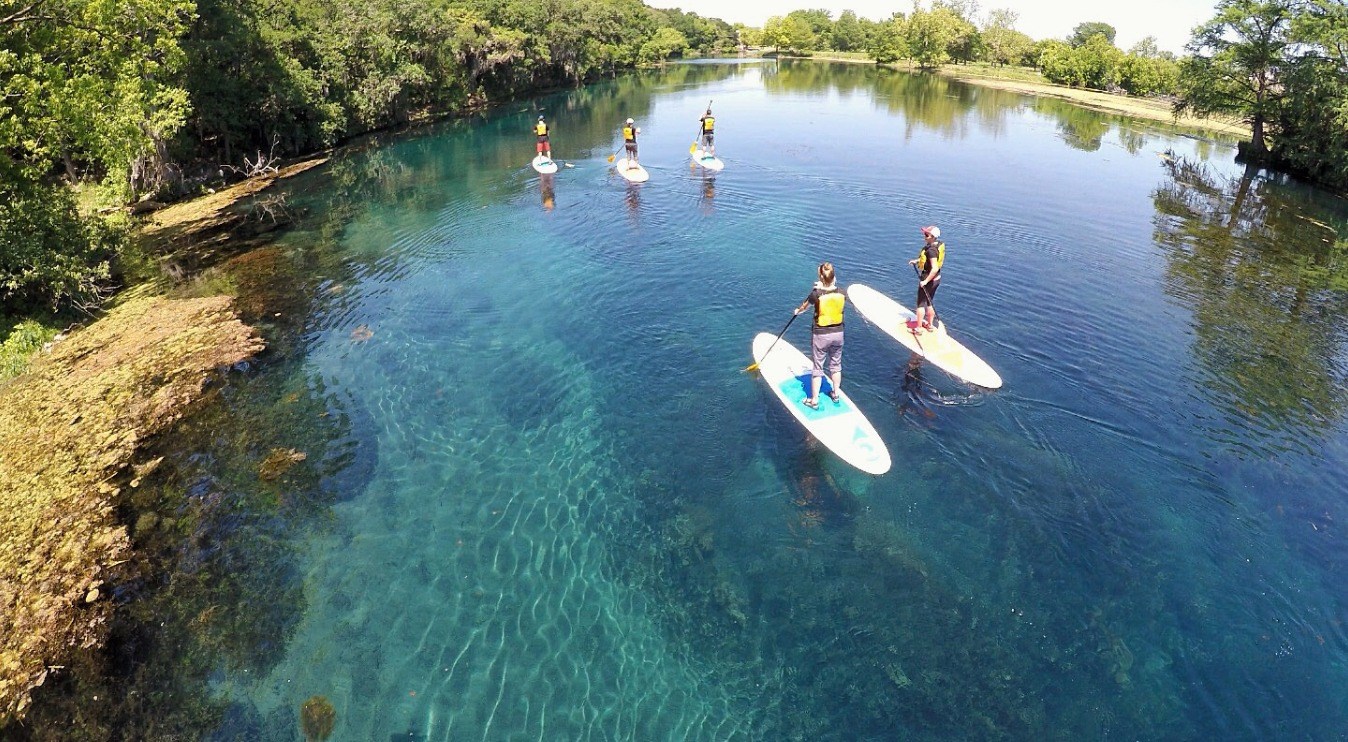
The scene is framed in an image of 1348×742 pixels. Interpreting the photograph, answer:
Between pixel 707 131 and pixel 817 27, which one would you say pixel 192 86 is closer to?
pixel 707 131

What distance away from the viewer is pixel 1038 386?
45.1ft

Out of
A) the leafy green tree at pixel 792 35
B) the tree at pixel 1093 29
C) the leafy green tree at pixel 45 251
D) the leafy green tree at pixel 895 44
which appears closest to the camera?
the leafy green tree at pixel 45 251

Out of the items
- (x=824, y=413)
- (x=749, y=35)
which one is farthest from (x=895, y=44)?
(x=824, y=413)

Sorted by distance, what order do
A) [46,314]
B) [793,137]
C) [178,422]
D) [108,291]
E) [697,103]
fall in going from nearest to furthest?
[178,422] < [46,314] < [108,291] < [793,137] < [697,103]

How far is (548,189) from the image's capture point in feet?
102

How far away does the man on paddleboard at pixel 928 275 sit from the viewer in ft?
45.8

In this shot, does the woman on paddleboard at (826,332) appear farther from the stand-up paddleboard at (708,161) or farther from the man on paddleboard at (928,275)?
the stand-up paddleboard at (708,161)

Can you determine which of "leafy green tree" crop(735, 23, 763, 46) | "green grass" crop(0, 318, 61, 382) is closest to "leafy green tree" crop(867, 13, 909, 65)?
"leafy green tree" crop(735, 23, 763, 46)

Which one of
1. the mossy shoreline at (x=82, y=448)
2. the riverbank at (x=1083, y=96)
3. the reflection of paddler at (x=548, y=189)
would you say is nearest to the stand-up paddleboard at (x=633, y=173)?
the reflection of paddler at (x=548, y=189)

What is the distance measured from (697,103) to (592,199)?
38781 mm

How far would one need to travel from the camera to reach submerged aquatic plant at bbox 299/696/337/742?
Result: 7539mm

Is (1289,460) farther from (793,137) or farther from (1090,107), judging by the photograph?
(1090,107)

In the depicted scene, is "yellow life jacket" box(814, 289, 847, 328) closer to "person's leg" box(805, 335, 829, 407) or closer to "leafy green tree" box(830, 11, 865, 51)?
"person's leg" box(805, 335, 829, 407)

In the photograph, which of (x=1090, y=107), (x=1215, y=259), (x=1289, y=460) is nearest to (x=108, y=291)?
(x=1289, y=460)
